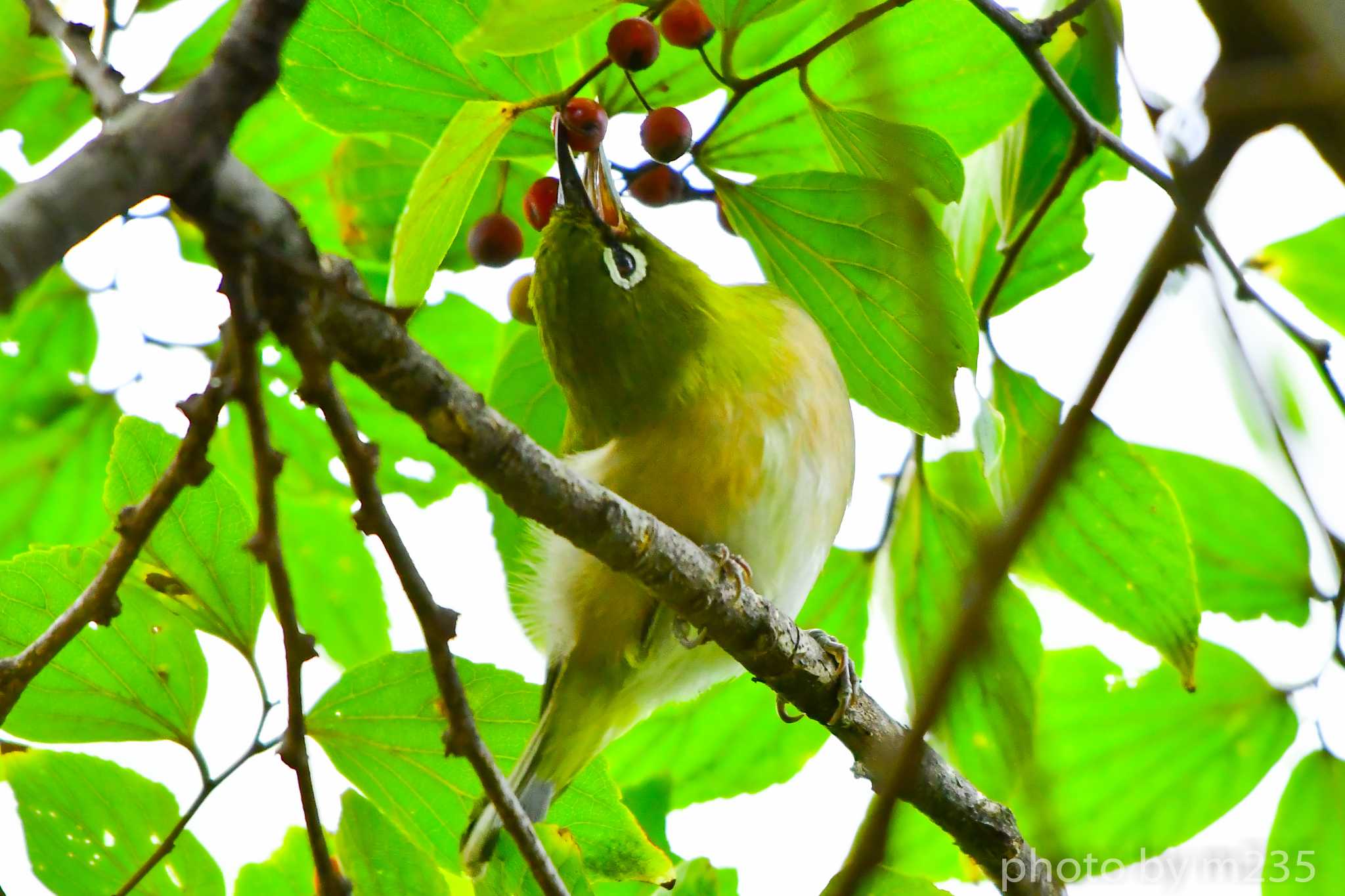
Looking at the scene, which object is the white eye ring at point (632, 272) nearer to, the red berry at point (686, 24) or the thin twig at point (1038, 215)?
the red berry at point (686, 24)

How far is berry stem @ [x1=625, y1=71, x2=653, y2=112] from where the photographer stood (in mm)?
2131

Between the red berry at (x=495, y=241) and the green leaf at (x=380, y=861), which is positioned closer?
the green leaf at (x=380, y=861)

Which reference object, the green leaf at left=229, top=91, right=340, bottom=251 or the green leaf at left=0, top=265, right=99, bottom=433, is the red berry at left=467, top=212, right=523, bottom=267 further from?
the green leaf at left=0, top=265, right=99, bottom=433

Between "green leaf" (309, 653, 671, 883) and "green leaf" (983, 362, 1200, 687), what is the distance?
2.83 ft

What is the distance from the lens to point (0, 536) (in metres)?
2.97

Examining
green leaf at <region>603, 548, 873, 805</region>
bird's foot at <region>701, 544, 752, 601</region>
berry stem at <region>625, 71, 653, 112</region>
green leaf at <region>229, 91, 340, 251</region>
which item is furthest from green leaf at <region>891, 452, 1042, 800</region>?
green leaf at <region>229, 91, 340, 251</region>

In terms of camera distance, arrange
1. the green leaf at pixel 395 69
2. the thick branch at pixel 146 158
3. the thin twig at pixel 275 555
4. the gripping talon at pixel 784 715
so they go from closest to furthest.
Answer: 1. the thick branch at pixel 146 158
2. the thin twig at pixel 275 555
3. the green leaf at pixel 395 69
4. the gripping talon at pixel 784 715

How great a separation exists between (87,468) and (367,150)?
104 centimetres

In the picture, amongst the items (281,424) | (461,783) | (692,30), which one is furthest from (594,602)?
(692,30)

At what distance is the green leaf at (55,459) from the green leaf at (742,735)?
1373 mm

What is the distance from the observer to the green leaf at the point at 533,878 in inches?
79.3

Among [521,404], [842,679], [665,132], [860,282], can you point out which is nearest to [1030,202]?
[860,282]

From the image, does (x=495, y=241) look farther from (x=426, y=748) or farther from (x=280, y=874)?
(x=280, y=874)

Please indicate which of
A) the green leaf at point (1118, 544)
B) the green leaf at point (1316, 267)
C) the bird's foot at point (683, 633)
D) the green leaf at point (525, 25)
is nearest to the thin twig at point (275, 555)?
the green leaf at point (525, 25)
